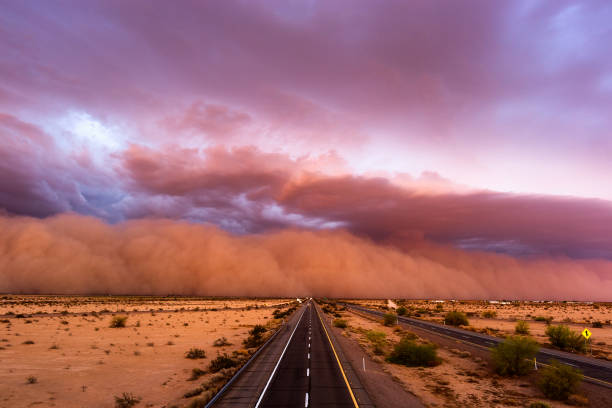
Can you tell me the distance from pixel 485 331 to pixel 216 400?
43.3 m

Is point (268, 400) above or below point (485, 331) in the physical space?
above

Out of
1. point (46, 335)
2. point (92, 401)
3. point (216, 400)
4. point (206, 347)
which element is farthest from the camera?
point (46, 335)

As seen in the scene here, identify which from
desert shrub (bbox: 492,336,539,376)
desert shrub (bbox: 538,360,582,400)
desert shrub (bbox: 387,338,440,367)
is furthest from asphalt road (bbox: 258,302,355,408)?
desert shrub (bbox: 492,336,539,376)

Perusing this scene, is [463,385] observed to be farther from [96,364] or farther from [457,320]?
[457,320]

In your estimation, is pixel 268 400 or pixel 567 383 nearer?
pixel 268 400

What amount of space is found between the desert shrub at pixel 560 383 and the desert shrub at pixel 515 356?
159 inches

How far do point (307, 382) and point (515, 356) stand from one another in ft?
49.7

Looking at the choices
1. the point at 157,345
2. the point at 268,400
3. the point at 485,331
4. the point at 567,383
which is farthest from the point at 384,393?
the point at 485,331

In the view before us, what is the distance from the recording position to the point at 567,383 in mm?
17531

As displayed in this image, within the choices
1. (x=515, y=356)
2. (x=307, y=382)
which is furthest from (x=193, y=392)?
(x=515, y=356)

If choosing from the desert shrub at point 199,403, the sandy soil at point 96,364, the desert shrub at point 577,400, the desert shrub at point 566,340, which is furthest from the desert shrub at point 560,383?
the sandy soil at point 96,364

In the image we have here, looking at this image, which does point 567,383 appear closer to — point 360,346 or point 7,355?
point 360,346

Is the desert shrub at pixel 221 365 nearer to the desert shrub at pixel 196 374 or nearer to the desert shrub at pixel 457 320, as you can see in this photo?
the desert shrub at pixel 196 374

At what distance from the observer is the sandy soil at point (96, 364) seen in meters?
16.9
